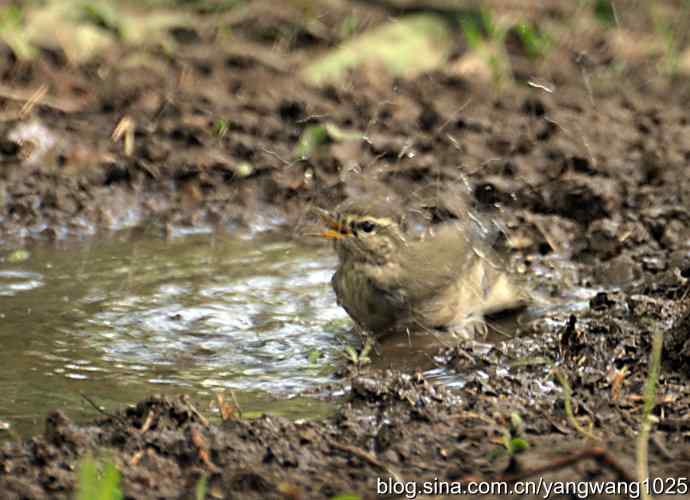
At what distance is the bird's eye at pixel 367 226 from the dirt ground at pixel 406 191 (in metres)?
0.83

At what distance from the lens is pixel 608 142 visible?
31.4 ft

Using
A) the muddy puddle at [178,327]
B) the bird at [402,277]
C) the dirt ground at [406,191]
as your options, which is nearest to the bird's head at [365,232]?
the bird at [402,277]

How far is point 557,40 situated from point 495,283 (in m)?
5.02

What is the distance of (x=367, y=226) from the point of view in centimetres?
679

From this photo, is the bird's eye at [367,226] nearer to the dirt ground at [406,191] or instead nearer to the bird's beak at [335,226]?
the bird's beak at [335,226]

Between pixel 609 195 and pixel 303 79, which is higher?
pixel 303 79

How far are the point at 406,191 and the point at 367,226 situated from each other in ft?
7.17

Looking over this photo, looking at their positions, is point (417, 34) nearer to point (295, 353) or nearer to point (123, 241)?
point (123, 241)

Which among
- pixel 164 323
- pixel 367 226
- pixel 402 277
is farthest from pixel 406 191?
pixel 164 323

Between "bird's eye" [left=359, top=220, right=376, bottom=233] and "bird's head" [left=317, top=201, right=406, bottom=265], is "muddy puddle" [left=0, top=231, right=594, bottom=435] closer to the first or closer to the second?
"bird's head" [left=317, top=201, right=406, bottom=265]

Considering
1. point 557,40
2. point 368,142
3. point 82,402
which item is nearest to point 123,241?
point 368,142

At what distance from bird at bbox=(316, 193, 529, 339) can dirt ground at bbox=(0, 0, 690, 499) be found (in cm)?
34

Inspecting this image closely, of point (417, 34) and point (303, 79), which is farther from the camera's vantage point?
point (417, 34)

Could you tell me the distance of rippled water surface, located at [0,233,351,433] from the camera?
595 cm
